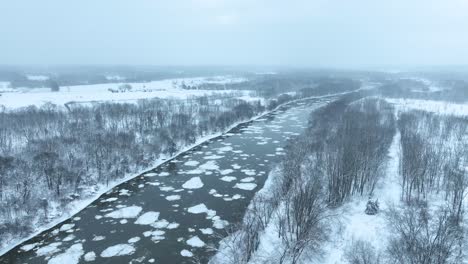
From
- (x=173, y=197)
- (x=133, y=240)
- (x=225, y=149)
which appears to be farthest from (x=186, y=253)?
(x=225, y=149)

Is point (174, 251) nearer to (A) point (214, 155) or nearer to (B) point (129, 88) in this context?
(A) point (214, 155)

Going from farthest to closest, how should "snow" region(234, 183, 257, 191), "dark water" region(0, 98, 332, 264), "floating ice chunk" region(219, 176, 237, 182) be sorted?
"floating ice chunk" region(219, 176, 237, 182) < "snow" region(234, 183, 257, 191) < "dark water" region(0, 98, 332, 264)

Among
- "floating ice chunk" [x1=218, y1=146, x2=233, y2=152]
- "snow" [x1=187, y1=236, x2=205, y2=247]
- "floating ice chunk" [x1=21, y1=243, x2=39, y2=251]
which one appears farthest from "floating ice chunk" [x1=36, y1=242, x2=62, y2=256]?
"floating ice chunk" [x1=218, y1=146, x2=233, y2=152]

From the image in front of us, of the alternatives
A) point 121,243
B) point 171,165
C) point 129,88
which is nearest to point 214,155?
point 171,165

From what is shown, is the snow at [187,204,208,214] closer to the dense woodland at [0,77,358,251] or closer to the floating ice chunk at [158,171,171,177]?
the floating ice chunk at [158,171,171,177]

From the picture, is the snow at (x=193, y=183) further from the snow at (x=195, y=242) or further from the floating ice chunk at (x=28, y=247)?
the floating ice chunk at (x=28, y=247)
